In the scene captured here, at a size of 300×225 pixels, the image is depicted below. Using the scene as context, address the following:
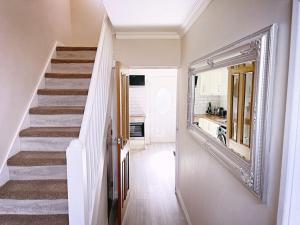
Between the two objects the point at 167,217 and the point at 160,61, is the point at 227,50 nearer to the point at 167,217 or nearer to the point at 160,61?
the point at 160,61

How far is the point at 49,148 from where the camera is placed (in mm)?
2527

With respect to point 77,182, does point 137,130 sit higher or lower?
lower

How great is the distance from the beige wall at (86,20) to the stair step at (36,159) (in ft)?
9.97

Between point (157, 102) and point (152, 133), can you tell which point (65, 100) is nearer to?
point (157, 102)

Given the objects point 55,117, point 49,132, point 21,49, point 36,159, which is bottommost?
point 36,159

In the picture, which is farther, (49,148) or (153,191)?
(153,191)

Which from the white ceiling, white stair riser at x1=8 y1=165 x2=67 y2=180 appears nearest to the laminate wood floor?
white stair riser at x1=8 y1=165 x2=67 y2=180

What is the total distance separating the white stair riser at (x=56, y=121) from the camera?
275cm

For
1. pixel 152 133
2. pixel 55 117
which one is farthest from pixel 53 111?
pixel 152 133

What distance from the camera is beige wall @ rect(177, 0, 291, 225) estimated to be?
98cm

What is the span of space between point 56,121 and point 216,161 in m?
1.89

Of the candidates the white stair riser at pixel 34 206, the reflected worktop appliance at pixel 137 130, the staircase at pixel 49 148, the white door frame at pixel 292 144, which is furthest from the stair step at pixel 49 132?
the reflected worktop appliance at pixel 137 130

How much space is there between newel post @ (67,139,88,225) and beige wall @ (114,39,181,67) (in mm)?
2100

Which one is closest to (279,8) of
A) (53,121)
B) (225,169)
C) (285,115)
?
(285,115)
